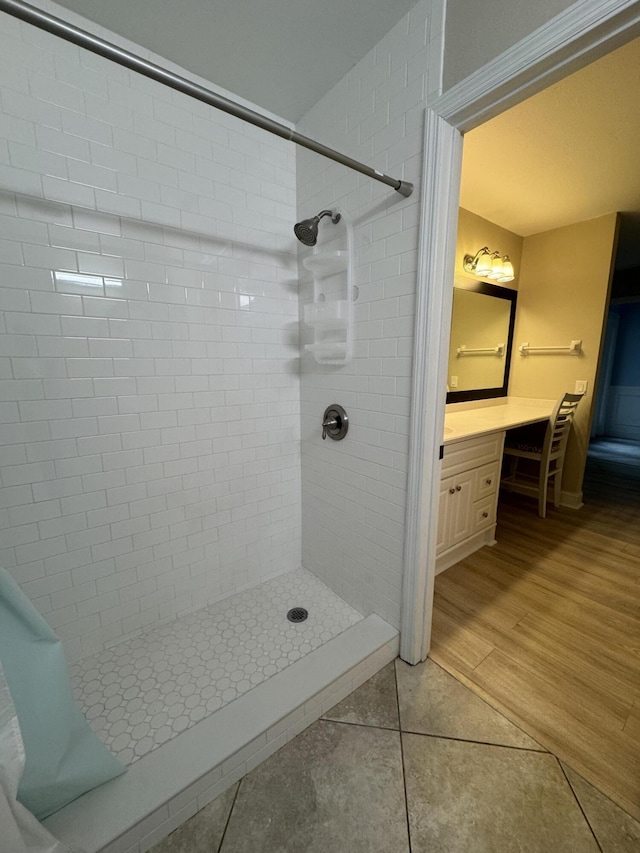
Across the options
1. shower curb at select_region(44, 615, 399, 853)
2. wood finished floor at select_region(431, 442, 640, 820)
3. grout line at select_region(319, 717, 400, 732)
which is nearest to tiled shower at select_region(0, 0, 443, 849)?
shower curb at select_region(44, 615, 399, 853)

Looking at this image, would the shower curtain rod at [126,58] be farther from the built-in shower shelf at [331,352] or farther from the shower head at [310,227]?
the built-in shower shelf at [331,352]

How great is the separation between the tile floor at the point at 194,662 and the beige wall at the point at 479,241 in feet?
8.19

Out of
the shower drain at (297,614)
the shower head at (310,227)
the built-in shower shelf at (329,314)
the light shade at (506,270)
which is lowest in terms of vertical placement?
the shower drain at (297,614)

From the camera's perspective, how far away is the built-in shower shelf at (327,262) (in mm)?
1448

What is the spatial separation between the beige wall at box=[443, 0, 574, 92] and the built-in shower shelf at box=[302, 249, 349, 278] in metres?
0.60

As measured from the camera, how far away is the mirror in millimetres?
2676

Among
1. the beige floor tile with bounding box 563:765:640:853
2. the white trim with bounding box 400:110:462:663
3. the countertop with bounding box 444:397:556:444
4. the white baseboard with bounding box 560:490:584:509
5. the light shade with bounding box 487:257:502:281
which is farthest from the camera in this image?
the white baseboard with bounding box 560:490:584:509

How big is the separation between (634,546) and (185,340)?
320 cm

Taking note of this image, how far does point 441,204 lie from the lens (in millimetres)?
1144

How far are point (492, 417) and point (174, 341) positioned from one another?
2268 mm

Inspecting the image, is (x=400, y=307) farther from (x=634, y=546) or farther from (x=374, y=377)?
(x=634, y=546)

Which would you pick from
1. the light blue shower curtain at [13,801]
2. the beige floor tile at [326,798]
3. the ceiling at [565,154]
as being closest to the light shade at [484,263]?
the ceiling at [565,154]

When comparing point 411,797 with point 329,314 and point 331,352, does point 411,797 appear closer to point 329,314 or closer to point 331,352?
point 331,352

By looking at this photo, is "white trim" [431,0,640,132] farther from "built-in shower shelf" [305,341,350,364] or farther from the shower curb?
the shower curb
